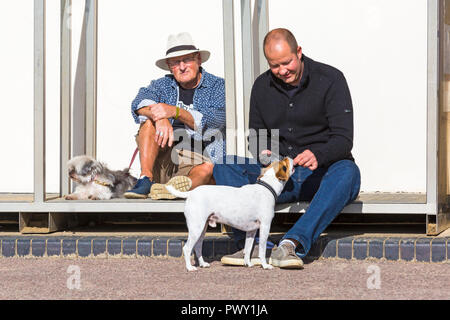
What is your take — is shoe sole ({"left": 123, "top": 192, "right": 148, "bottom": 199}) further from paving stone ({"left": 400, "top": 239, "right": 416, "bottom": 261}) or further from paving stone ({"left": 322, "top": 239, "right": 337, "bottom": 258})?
paving stone ({"left": 400, "top": 239, "right": 416, "bottom": 261})

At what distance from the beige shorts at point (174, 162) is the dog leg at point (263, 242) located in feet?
4.94

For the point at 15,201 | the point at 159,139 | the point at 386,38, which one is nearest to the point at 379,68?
the point at 386,38

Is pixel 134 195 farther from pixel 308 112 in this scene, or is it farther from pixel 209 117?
pixel 308 112

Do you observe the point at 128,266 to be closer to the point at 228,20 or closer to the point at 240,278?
the point at 240,278

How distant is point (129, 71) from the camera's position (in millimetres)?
8250

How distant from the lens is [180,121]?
23.5 feet

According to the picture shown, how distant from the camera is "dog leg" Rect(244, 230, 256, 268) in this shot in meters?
5.66

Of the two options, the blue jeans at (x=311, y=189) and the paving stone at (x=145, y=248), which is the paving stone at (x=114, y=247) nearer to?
the paving stone at (x=145, y=248)

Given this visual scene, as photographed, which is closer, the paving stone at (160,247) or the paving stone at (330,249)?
A: the paving stone at (330,249)

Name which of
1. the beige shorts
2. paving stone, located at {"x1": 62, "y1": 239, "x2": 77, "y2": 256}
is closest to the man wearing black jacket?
the beige shorts

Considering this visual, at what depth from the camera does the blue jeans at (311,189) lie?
18.7 ft

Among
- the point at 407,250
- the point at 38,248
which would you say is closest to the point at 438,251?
the point at 407,250

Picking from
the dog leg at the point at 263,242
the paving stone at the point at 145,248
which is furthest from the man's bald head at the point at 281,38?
the paving stone at the point at 145,248

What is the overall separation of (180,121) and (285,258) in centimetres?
204
